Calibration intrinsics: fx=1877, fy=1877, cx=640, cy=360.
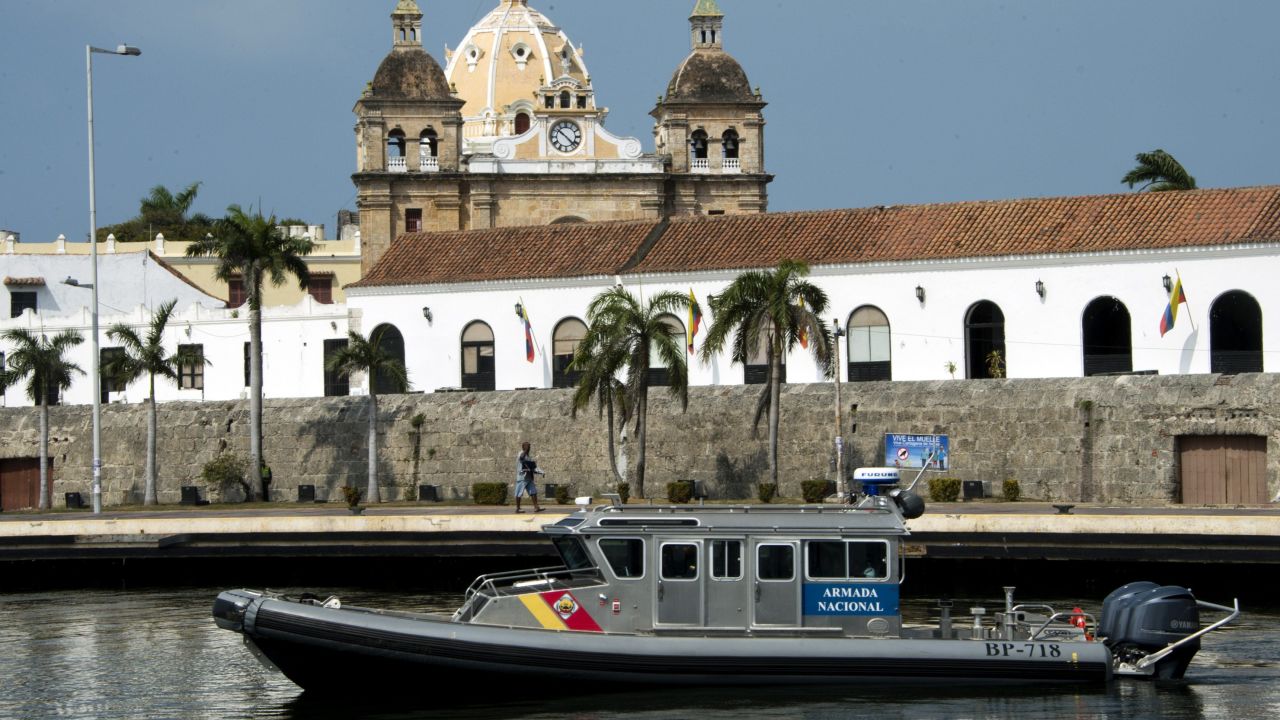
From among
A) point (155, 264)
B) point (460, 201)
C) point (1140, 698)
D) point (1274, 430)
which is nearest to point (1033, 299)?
point (1274, 430)

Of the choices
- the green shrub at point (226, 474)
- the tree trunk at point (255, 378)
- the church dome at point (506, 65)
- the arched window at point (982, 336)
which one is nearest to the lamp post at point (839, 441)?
the arched window at point (982, 336)

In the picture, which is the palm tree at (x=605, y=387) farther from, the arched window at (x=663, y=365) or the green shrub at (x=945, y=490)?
the green shrub at (x=945, y=490)

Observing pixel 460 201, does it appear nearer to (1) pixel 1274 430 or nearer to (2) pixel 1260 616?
(1) pixel 1274 430

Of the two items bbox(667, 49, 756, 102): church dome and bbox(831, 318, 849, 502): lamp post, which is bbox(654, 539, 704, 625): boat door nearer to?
bbox(831, 318, 849, 502): lamp post

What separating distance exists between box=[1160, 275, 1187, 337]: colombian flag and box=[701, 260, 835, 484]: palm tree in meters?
7.63

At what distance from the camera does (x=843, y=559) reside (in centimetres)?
2275

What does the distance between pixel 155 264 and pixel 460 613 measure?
2055 inches

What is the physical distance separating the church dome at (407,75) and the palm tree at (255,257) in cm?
2571

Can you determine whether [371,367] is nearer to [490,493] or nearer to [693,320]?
[490,493]

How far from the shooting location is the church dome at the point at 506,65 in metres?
91.9

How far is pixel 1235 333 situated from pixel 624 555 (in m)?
24.4

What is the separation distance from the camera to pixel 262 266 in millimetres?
48750

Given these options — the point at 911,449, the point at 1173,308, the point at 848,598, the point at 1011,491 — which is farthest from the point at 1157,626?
the point at 1173,308

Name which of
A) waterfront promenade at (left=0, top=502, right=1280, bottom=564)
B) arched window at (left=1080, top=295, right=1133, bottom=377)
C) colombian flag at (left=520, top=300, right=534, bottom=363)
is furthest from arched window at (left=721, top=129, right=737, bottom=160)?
waterfront promenade at (left=0, top=502, right=1280, bottom=564)
